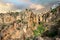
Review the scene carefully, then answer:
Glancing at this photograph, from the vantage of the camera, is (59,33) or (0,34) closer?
(59,33)

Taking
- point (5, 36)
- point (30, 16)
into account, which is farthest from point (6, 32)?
point (30, 16)

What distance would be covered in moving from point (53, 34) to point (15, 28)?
34.1m

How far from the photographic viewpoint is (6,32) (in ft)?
165

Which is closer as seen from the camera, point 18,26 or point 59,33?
point 59,33

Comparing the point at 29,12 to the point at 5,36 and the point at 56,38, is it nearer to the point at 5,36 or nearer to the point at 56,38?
A: the point at 5,36

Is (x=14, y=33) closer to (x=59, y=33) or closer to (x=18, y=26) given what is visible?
(x=18, y=26)

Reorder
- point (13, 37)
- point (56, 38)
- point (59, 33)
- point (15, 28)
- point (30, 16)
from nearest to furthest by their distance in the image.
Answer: point (56, 38) → point (59, 33) → point (13, 37) → point (15, 28) → point (30, 16)

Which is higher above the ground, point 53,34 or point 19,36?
point 53,34

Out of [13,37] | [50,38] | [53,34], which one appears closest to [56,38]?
[50,38]

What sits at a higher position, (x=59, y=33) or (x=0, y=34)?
(x=59, y=33)

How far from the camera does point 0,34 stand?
167 ft

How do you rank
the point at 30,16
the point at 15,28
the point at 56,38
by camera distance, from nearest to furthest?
the point at 56,38 < the point at 15,28 < the point at 30,16

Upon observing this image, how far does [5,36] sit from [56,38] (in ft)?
111

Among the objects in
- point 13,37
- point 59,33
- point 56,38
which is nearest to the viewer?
point 56,38
